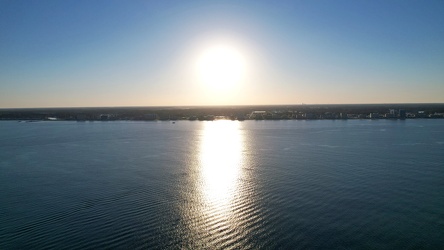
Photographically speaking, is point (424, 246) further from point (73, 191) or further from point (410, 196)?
point (73, 191)

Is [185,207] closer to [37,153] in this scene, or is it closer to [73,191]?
[73,191]

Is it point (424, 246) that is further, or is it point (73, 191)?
point (73, 191)

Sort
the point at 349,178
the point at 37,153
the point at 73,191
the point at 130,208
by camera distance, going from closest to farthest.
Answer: the point at 130,208 → the point at 73,191 → the point at 349,178 → the point at 37,153

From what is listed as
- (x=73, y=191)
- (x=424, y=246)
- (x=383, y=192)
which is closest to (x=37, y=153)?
(x=73, y=191)

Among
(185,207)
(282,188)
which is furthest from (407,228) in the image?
(185,207)

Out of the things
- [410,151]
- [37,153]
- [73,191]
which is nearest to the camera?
[73,191]

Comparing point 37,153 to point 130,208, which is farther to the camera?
point 37,153
